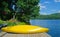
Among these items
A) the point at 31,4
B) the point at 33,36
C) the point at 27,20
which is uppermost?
the point at 33,36

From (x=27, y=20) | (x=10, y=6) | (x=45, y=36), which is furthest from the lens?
(x=10, y=6)

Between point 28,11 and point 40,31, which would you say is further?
point 28,11

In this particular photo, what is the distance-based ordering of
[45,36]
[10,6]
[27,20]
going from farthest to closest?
[10,6] < [27,20] < [45,36]

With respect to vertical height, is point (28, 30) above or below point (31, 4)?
above

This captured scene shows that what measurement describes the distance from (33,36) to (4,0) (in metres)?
10.1

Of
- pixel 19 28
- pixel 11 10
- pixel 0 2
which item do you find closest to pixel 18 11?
pixel 11 10

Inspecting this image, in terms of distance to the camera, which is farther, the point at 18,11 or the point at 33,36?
the point at 18,11

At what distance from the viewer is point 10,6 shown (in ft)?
35.2

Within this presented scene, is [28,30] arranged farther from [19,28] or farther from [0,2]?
Result: [0,2]

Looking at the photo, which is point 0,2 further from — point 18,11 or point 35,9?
point 35,9

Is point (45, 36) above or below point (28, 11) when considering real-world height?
above

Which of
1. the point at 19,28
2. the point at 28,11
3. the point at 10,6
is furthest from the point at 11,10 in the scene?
the point at 19,28

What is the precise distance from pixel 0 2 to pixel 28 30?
1014cm

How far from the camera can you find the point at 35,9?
33.2ft
